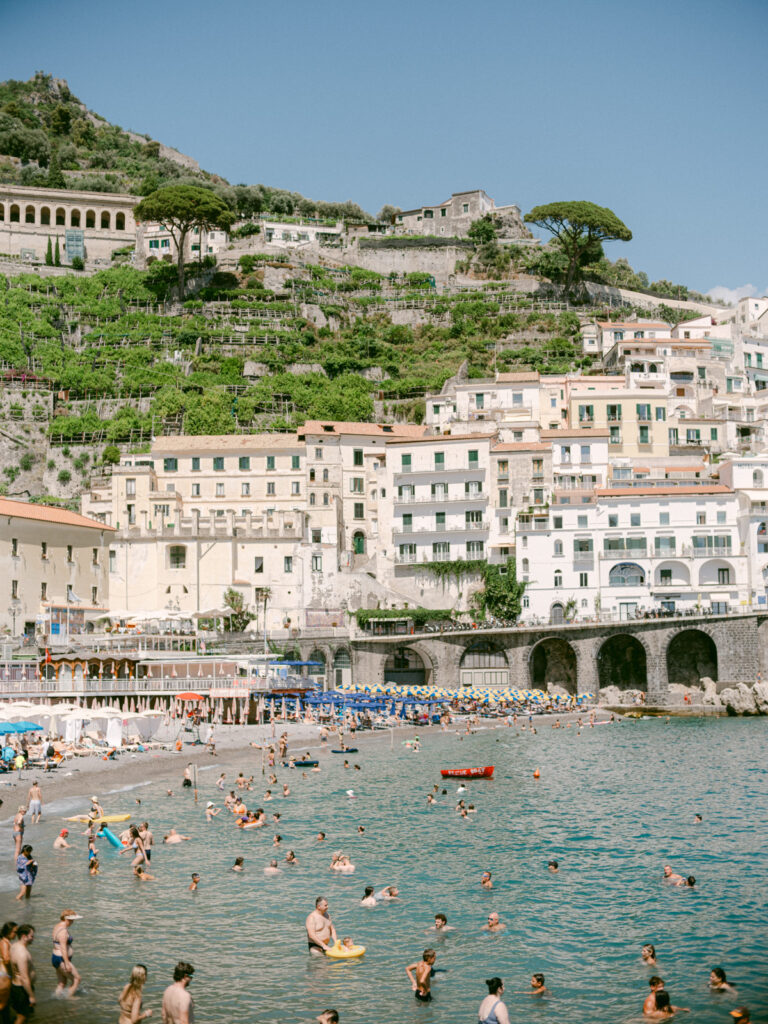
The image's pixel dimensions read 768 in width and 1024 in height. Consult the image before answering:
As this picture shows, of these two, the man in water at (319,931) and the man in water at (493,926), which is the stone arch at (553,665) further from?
the man in water at (319,931)

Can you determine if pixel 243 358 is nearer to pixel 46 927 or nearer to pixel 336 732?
pixel 336 732

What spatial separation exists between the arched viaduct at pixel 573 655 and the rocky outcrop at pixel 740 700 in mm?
825

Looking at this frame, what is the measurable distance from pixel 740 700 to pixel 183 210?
60654mm

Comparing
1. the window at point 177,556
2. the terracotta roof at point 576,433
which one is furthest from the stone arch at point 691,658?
the window at point 177,556

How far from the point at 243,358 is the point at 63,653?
126 feet

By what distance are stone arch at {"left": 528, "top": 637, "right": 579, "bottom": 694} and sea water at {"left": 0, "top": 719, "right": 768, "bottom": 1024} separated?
947 inches

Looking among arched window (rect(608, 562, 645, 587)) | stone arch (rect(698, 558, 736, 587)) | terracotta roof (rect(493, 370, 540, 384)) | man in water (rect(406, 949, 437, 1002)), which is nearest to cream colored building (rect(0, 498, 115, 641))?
terracotta roof (rect(493, 370, 540, 384))

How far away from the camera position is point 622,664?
65.6 m

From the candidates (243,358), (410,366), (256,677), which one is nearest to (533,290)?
(410,366)

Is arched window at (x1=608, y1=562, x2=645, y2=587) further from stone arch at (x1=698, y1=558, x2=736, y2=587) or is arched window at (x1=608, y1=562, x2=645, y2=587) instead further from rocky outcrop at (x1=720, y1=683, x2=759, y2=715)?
rocky outcrop at (x1=720, y1=683, x2=759, y2=715)

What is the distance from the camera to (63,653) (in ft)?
178

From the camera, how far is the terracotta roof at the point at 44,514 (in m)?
59.9

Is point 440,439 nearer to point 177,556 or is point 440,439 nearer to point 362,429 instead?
point 362,429

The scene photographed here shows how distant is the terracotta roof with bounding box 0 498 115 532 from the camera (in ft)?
197
